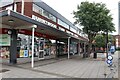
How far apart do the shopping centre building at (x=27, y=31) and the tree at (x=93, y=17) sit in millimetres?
3621

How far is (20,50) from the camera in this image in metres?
18.0

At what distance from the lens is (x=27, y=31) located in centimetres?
1908

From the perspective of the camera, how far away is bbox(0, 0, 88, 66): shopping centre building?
1482cm

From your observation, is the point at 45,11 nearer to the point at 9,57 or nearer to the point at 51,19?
the point at 51,19

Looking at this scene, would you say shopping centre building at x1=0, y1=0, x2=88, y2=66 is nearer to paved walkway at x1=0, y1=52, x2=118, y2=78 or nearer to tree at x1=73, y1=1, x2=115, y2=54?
paved walkway at x1=0, y1=52, x2=118, y2=78

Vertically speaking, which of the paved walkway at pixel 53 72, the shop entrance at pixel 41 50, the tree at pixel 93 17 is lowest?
the paved walkway at pixel 53 72

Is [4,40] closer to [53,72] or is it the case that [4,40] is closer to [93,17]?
[53,72]

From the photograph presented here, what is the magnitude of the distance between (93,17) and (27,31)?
11253 millimetres

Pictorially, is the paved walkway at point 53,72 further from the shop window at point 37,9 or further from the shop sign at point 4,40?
the shop window at point 37,9

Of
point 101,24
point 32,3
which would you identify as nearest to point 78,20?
point 101,24

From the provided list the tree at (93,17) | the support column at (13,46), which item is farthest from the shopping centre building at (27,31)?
the tree at (93,17)

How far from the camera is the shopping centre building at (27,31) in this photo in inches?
583

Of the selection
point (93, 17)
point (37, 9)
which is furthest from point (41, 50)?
point (93, 17)

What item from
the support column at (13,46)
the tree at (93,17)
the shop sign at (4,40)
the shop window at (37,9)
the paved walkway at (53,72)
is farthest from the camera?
the tree at (93,17)
